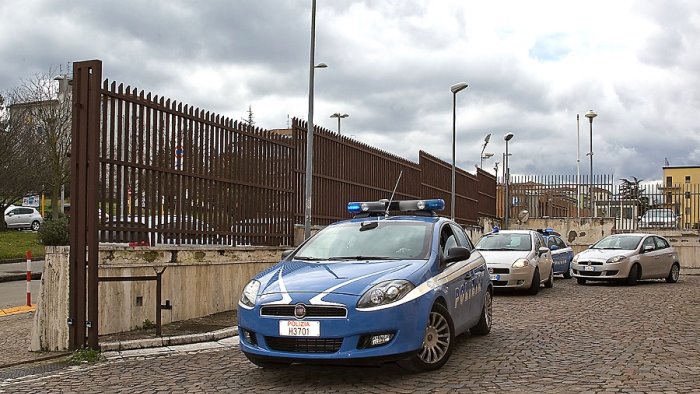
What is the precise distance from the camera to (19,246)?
105 feet

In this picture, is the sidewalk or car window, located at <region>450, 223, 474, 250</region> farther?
car window, located at <region>450, 223, 474, 250</region>

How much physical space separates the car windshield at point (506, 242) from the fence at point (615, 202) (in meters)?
14.4

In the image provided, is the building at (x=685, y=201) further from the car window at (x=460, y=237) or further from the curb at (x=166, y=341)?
the curb at (x=166, y=341)

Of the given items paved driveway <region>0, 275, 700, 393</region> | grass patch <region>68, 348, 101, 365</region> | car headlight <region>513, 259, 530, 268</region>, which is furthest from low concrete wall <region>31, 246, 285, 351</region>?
car headlight <region>513, 259, 530, 268</region>

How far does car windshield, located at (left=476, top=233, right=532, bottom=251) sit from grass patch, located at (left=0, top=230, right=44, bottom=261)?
62.0ft

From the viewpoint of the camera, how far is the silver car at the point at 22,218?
44.1 m

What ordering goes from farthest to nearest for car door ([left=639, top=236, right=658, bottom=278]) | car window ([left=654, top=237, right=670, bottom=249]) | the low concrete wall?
1. car window ([left=654, top=237, right=670, bottom=249])
2. car door ([left=639, top=236, right=658, bottom=278])
3. the low concrete wall

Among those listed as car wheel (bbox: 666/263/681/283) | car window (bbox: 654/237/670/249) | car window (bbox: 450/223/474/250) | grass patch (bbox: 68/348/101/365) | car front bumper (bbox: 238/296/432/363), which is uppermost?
car window (bbox: 450/223/474/250)

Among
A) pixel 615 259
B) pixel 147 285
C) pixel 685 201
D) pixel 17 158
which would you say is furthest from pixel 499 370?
pixel 17 158

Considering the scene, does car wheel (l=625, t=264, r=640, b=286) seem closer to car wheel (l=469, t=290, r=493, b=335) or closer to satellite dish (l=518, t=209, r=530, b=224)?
car wheel (l=469, t=290, r=493, b=335)

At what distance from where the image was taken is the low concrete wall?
30.1 ft

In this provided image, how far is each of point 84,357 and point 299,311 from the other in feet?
10.7

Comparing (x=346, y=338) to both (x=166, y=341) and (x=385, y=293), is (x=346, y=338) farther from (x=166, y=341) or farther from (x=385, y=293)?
(x=166, y=341)

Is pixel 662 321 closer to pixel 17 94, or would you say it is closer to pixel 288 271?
pixel 288 271
